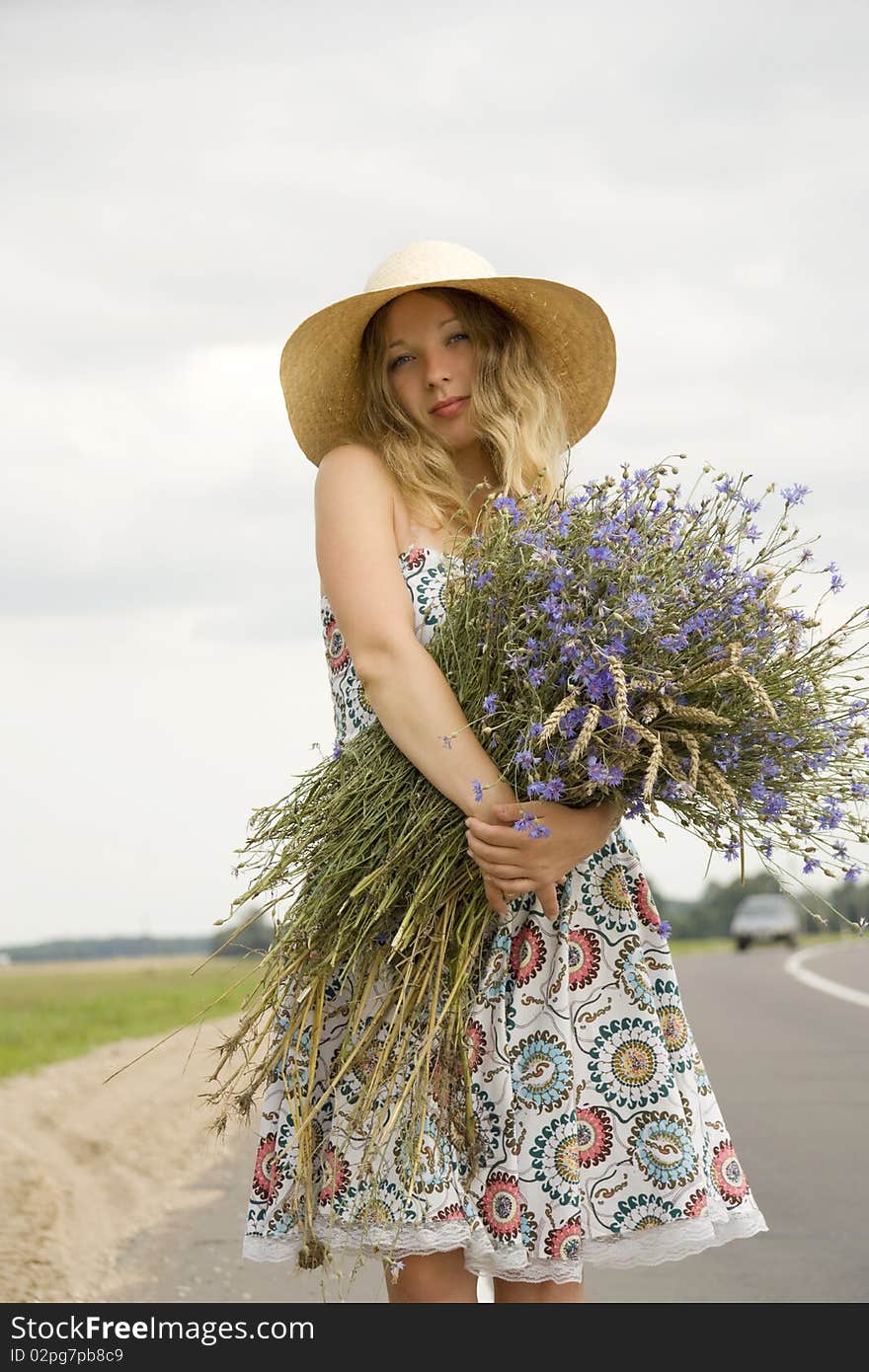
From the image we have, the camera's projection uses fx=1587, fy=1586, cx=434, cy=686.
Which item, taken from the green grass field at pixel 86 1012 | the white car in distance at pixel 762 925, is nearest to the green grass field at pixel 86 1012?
the green grass field at pixel 86 1012

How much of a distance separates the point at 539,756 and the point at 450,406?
0.85 meters

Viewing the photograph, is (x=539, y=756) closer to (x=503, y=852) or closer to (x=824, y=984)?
(x=503, y=852)

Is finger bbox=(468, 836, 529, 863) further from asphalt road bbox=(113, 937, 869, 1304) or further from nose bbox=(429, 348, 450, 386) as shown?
asphalt road bbox=(113, 937, 869, 1304)

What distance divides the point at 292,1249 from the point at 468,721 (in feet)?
3.10

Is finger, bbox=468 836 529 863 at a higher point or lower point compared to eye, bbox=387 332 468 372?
lower

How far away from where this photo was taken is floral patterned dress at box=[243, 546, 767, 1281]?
100 inches

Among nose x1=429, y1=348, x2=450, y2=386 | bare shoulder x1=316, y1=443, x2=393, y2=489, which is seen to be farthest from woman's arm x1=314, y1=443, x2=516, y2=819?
nose x1=429, y1=348, x2=450, y2=386

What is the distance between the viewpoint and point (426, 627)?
2.74 metres

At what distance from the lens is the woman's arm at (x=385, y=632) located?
2539mm

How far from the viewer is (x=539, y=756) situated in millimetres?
2469

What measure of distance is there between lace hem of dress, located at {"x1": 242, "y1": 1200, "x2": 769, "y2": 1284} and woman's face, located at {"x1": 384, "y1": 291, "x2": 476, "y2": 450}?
143 cm

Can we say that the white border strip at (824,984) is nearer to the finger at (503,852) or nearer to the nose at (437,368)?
the nose at (437,368)
